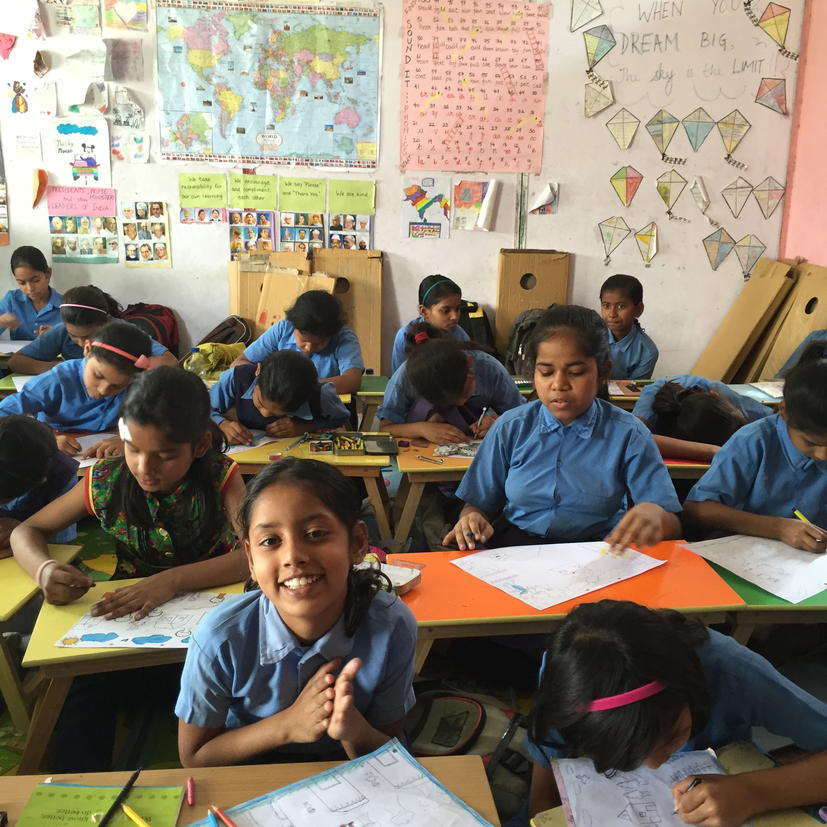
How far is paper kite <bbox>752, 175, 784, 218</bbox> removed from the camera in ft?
16.2

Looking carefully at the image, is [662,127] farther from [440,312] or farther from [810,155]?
[440,312]

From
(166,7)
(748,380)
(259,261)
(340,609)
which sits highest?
(166,7)

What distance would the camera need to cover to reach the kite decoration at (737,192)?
4.95 m

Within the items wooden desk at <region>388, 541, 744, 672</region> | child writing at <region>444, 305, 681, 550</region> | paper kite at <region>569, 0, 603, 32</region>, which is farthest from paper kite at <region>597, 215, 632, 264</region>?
wooden desk at <region>388, 541, 744, 672</region>

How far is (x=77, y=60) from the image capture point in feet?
15.0

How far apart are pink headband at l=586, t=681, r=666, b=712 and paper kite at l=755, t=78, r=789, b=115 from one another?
190 inches

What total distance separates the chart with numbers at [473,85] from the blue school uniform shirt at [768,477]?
10.7 ft

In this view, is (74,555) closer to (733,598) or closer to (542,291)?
(733,598)

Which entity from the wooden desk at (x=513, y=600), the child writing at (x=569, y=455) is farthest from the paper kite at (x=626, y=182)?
the wooden desk at (x=513, y=600)

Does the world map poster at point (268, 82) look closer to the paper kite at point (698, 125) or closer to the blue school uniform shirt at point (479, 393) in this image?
the paper kite at point (698, 125)

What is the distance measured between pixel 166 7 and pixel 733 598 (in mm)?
4573

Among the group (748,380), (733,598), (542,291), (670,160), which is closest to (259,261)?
(542,291)

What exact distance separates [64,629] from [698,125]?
15.6 feet

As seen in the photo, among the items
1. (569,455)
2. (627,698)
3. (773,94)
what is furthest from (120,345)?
(773,94)
